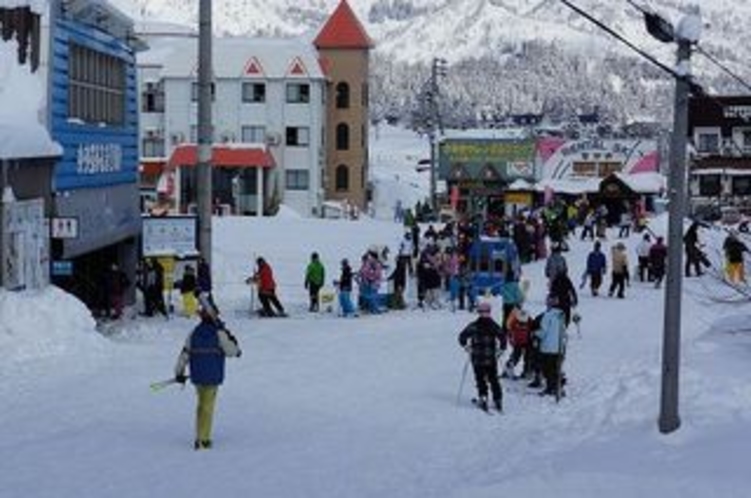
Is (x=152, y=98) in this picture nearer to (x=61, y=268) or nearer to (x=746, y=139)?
(x=746, y=139)

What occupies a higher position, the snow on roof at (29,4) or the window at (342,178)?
the snow on roof at (29,4)

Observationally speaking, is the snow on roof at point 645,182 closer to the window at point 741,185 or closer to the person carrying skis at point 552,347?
the window at point 741,185

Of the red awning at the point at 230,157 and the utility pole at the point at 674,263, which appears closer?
the utility pole at the point at 674,263

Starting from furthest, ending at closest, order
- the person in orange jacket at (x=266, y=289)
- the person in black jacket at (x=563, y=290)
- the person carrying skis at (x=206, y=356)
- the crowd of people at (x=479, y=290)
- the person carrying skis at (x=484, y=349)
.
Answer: the person in orange jacket at (x=266, y=289), the person in black jacket at (x=563, y=290), the person carrying skis at (x=484, y=349), the crowd of people at (x=479, y=290), the person carrying skis at (x=206, y=356)

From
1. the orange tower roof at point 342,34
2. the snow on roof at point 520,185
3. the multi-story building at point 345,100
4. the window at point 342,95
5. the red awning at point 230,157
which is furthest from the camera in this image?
the window at point 342,95

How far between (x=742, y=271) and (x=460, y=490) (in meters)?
19.8

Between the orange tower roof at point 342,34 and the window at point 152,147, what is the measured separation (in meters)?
9.68

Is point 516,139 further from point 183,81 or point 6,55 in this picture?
point 6,55

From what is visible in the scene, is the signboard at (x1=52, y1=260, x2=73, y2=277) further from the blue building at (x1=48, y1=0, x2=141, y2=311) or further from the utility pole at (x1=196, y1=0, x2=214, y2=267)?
the utility pole at (x1=196, y1=0, x2=214, y2=267)

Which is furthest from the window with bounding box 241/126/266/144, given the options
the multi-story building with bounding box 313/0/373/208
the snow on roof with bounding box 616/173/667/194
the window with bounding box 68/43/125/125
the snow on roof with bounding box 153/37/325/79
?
the window with bounding box 68/43/125/125

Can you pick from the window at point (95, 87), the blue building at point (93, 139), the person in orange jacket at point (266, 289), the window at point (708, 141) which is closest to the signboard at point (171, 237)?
the blue building at point (93, 139)

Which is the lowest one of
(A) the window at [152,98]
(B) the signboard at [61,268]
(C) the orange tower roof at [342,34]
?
(B) the signboard at [61,268]

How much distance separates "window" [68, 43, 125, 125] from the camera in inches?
970

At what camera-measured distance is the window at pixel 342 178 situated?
246 ft
